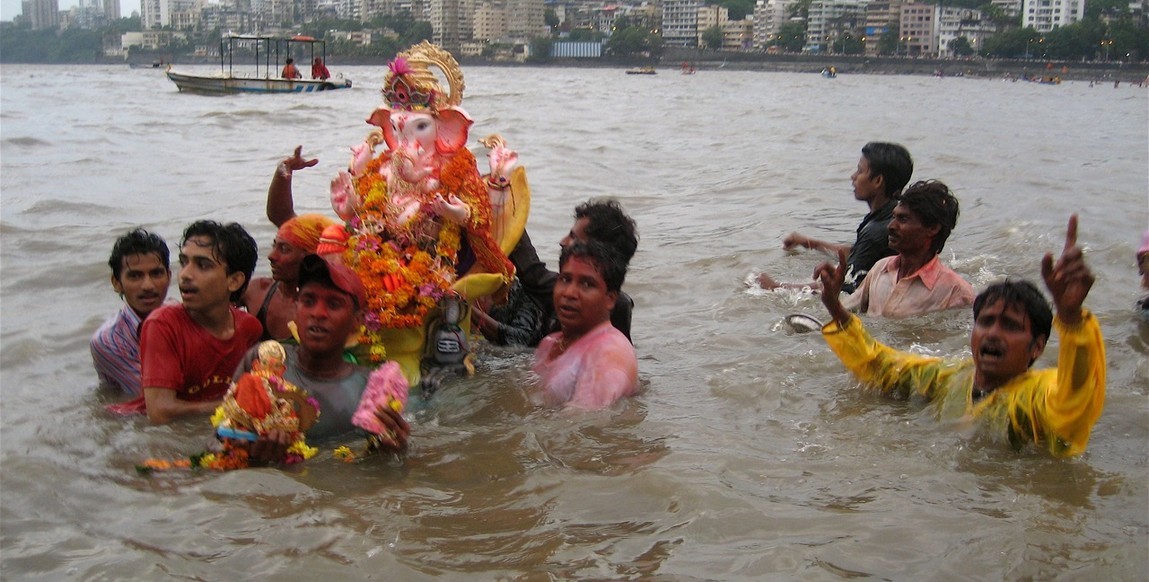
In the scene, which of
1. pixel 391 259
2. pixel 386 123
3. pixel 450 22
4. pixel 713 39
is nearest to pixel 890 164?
pixel 386 123

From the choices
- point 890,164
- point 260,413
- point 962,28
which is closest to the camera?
point 260,413

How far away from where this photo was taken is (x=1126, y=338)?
7.46 meters

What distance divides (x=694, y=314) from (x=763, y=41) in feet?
541

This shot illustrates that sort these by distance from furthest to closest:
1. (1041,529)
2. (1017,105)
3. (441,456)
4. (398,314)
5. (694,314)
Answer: (1017,105) → (694,314) → (398,314) → (441,456) → (1041,529)

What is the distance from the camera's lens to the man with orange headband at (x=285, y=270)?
570cm

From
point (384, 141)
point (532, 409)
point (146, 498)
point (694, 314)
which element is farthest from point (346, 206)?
point (694, 314)

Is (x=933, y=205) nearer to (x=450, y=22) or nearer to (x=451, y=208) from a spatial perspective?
(x=451, y=208)

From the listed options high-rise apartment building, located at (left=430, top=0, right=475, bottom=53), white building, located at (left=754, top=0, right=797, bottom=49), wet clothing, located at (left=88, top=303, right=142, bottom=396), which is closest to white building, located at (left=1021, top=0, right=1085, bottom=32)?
white building, located at (left=754, top=0, right=797, bottom=49)

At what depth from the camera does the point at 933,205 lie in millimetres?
6668

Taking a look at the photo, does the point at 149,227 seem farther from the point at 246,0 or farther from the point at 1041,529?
the point at 246,0

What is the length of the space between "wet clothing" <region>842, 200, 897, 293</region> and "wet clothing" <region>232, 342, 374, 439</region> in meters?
4.06

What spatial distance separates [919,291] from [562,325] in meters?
2.52

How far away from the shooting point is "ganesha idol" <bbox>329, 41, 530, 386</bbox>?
5512 millimetres

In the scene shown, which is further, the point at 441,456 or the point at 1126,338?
the point at 1126,338
